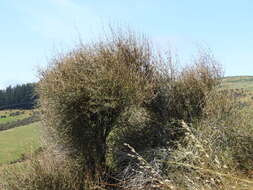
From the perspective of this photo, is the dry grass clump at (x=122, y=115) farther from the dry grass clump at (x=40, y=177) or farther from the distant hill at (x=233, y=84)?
the distant hill at (x=233, y=84)

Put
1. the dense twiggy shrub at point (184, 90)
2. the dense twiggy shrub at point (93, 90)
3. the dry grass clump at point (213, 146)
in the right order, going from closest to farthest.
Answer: the dry grass clump at point (213, 146), the dense twiggy shrub at point (93, 90), the dense twiggy shrub at point (184, 90)

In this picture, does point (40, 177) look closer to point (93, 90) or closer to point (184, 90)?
point (93, 90)

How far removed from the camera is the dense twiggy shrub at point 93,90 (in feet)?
24.8

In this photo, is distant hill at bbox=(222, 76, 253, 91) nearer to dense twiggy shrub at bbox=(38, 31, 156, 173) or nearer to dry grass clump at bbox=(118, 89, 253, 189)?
dry grass clump at bbox=(118, 89, 253, 189)

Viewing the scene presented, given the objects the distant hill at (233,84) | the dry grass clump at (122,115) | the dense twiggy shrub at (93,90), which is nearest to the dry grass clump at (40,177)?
the dry grass clump at (122,115)

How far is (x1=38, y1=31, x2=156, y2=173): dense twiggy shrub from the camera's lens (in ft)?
24.8

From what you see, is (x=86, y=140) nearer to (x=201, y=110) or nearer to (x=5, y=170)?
(x=5, y=170)

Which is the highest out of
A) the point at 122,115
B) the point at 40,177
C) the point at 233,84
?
the point at 233,84

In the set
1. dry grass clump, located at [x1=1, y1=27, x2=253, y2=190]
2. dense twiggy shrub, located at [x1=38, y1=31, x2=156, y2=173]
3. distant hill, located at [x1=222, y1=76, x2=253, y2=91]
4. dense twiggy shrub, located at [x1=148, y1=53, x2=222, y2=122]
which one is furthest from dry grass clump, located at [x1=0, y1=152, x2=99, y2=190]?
distant hill, located at [x1=222, y1=76, x2=253, y2=91]

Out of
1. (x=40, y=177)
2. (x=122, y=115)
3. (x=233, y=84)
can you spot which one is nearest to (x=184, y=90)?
(x=122, y=115)

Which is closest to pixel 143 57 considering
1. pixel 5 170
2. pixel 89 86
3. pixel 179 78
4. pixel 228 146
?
pixel 179 78

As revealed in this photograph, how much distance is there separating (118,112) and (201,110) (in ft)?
9.74

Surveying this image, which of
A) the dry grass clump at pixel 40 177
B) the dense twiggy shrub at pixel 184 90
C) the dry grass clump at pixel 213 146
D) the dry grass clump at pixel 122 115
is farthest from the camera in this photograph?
the dense twiggy shrub at pixel 184 90

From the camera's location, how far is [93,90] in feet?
24.3
